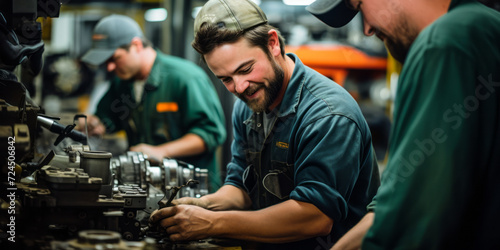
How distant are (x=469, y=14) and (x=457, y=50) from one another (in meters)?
0.11

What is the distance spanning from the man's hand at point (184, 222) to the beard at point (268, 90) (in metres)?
0.44

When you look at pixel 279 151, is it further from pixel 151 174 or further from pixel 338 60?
pixel 338 60

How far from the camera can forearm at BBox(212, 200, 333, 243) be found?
62.3 inches

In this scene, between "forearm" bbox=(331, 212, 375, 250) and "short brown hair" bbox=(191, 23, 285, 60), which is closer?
"forearm" bbox=(331, 212, 375, 250)

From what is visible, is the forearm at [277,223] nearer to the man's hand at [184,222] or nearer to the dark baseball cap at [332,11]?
the man's hand at [184,222]

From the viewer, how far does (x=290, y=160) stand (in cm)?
177

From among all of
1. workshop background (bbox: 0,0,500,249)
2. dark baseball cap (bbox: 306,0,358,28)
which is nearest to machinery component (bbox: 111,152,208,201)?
workshop background (bbox: 0,0,500,249)

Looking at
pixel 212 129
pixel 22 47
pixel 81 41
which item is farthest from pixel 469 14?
pixel 81 41

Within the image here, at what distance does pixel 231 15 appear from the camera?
177 cm

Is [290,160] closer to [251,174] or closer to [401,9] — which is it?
[251,174]

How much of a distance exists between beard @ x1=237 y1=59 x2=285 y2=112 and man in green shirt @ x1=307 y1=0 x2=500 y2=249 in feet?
2.51

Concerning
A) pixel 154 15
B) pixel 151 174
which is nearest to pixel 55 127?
pixel 151 174

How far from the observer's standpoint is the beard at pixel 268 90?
180 cm

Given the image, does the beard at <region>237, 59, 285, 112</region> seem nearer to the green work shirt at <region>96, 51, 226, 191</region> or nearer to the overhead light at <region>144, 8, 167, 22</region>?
the green work shirt at <region>96, 51, 226, 191</region>
